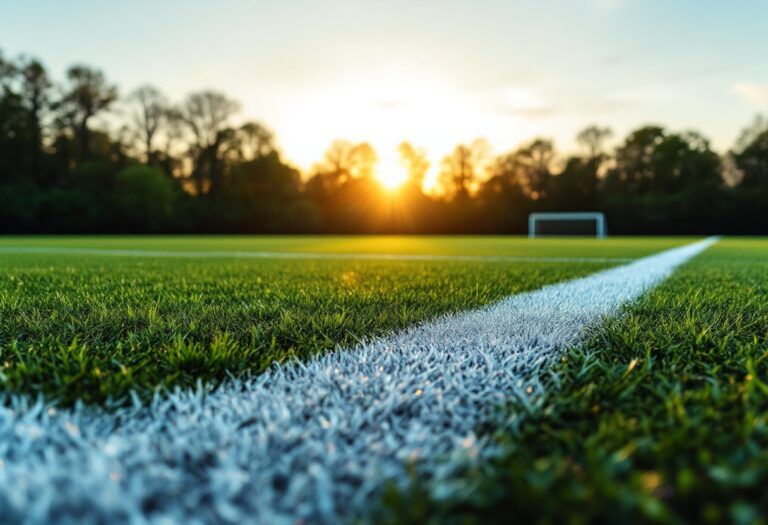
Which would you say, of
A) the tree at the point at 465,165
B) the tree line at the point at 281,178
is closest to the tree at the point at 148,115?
the tree line at the point at 281,178

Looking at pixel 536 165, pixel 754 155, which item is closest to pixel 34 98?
pixel 536 165

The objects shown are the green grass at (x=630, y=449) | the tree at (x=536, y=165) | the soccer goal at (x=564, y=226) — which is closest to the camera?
the green grass at (x=630, y=449)

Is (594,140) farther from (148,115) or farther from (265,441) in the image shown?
(265,441)

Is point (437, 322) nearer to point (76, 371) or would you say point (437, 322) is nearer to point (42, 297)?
point (76, 371)

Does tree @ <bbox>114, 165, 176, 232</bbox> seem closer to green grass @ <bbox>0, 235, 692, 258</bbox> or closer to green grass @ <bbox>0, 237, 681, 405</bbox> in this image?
green grass @ <bbox>0, 235, 692, 258</bbox>

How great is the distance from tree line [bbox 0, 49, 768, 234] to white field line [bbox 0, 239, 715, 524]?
34390 millimetres

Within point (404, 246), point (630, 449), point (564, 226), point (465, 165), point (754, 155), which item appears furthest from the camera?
point (465, 165)

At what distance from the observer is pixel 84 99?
3562 centimetres

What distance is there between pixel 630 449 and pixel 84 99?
1667 inches

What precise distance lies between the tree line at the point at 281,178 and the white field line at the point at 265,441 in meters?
34.4

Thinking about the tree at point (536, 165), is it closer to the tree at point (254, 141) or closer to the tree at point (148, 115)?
the tree at point (254, 141)

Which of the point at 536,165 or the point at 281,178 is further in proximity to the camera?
the point at 536,165

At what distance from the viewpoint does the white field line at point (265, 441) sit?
2.23 feet

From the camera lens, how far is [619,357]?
4.71 feet
